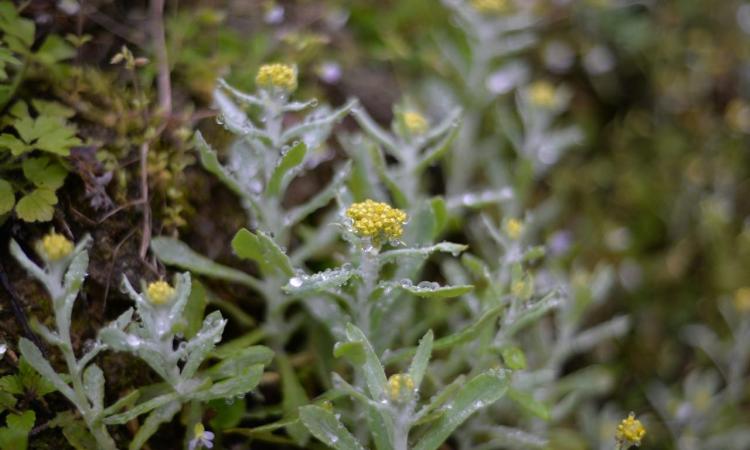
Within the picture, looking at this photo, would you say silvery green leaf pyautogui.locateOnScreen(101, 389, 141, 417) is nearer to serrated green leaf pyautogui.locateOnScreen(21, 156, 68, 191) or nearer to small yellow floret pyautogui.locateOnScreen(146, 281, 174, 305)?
small yellow floret pyautogui.locateOnScreen(146, 281, 174, 305)

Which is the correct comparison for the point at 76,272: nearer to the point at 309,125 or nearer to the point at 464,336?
the point at 309,125

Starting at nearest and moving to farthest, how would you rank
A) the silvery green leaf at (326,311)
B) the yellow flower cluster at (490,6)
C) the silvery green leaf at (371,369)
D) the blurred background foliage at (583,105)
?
the silvery green leaf at (371,369), the silvery green leaf at (326,311), the blurred background foliage at (583,105), the yellow flower cluster at (490,6)

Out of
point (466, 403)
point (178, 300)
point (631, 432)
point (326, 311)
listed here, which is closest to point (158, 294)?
point (178, 300)

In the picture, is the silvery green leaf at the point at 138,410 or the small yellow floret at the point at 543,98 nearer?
the silvery green leaf at the point at 138,410

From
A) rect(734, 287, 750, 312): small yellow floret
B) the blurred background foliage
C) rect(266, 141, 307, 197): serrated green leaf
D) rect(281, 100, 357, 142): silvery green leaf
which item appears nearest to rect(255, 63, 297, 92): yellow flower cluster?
rect(281, 100, 357, 142): silvery green leaf

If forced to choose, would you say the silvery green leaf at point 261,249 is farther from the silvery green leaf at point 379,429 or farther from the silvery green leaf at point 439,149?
the silvery green leaf at point 439,149

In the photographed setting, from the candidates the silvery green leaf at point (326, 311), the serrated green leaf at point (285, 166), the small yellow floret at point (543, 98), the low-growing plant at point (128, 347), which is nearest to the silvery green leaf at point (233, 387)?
the low-growing plant at point (128, 347)
